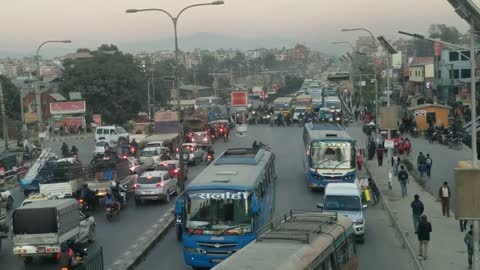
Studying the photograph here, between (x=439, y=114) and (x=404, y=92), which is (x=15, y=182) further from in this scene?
(x=404, y=92)

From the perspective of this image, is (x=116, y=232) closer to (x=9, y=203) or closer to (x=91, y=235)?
(x=91, y=235)

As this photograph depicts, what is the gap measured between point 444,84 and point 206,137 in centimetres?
4034

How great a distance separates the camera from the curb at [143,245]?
56.9 ft

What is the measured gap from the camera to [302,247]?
1042 cm

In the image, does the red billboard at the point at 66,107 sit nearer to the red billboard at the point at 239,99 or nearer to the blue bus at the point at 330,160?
the red billboard at the point at 239,99

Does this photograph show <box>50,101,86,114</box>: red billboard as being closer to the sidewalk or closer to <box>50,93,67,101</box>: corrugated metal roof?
<box>50,93,67,101</box>: corrugated metal roof

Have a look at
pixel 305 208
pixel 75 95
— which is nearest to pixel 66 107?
pixel 75 95

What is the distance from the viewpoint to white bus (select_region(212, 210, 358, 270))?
9.72m

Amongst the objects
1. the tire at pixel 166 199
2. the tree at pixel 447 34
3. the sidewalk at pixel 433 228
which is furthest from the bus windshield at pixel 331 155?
the tree at pixel 447 34

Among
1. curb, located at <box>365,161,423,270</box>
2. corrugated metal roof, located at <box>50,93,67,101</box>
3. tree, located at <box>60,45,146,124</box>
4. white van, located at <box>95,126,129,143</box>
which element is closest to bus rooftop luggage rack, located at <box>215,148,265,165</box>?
curb, located at <box>365,161,423,270</box>

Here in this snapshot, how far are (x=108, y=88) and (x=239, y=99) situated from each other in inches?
647

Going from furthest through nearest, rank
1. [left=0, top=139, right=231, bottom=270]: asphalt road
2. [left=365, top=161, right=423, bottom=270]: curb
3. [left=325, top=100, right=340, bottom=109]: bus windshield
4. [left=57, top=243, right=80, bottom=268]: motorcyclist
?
[left=325, top=100, right=340, bottom=109]: bus windshield
[left=0, top=139, right=231, bottom=270]: asphalt road
[left=365, top=161, right=423, bottom=270]: curb
[left=57, top=243, right=80, bottom=268]: motorcyclist

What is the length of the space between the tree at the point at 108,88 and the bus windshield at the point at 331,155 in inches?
1935

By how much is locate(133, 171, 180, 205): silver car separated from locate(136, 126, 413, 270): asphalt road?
4719mm
